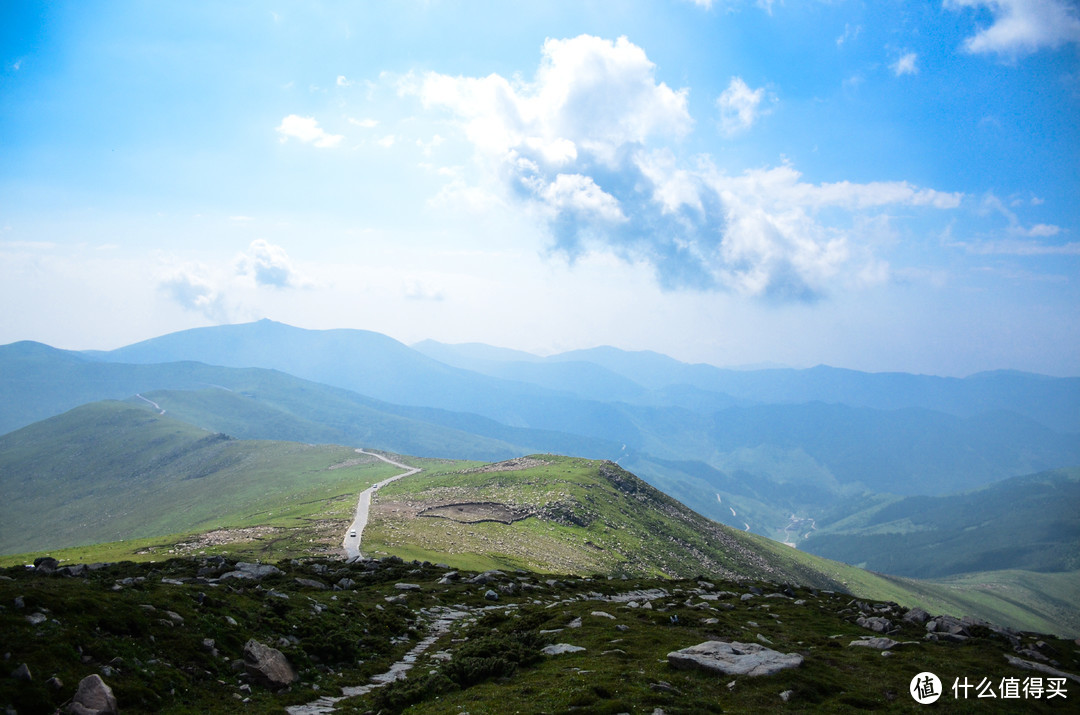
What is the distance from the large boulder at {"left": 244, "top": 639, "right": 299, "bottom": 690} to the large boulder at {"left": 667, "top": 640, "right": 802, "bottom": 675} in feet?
59.6

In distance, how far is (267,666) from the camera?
23.5 meters

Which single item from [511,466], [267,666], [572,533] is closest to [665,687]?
[267,666]

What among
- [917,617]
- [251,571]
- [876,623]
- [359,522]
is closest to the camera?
[876,623]

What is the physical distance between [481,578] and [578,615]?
1823 cm

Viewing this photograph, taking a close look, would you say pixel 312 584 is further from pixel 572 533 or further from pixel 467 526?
pixel 572 533

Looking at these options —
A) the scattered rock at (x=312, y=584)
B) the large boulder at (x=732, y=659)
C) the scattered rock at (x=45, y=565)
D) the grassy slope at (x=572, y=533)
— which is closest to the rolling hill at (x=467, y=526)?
the grassy slope at (x=572, y=533)

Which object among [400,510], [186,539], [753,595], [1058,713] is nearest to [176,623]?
[1058,713]

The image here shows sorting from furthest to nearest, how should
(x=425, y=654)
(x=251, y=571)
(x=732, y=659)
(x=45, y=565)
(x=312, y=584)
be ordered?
(x=312, y=584), (x=251, y=571), (x=45, y=565), (x=425, y=654), (x=732, y=659)

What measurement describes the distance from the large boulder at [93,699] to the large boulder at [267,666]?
637 cm

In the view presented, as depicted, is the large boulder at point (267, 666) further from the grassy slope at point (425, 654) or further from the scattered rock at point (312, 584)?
the scattered rock at point (312, 584)

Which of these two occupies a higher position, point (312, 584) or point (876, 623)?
point (312, 584)

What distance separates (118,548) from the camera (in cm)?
7925

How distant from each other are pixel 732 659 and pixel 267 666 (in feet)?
71.7

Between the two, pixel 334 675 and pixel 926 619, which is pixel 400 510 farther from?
pixel 926 619
